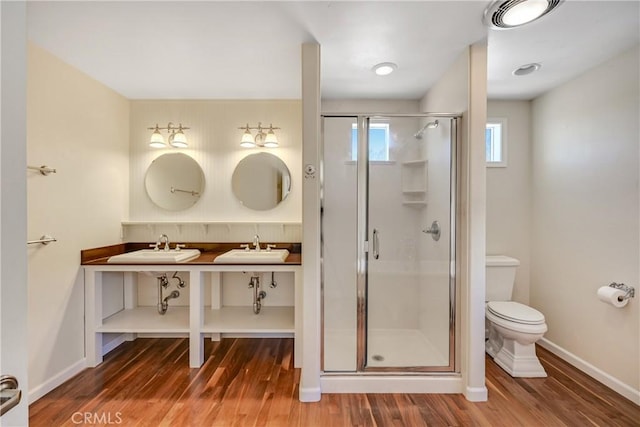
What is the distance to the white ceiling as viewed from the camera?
1.53m

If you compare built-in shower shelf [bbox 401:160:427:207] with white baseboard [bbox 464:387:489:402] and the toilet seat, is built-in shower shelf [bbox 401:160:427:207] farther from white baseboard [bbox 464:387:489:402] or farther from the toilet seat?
white baseboard [bbox 464:387:489:402]

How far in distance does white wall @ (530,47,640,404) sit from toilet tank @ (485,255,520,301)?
38 centimetres

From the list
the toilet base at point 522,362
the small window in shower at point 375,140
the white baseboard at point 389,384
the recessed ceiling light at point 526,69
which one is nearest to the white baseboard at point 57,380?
the white baseboard at point 389,384

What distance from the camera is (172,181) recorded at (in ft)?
9.30

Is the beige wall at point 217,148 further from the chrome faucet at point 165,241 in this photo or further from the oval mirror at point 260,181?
the chrome faucet at point 165,241

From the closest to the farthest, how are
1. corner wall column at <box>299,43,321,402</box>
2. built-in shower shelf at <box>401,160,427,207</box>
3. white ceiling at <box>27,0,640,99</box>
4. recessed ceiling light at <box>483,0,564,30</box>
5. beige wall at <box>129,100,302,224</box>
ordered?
recessed ceiling light at <box>483,0,564,30</box> → white ceiling at <box>27,0,640,99</box> → corner wall column at <box>299,43,321,402</box> → built-in shower shelf at <box>401,160,427,207</box> → beige wall at <box>129,100,302,224</box>

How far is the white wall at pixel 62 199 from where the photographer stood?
186cm

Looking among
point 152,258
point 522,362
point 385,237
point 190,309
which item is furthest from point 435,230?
point 152,258

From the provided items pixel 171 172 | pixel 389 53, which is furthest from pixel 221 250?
pixel 389 53

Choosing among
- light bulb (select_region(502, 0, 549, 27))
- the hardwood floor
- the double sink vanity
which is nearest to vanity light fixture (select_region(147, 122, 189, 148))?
the double sink vanity

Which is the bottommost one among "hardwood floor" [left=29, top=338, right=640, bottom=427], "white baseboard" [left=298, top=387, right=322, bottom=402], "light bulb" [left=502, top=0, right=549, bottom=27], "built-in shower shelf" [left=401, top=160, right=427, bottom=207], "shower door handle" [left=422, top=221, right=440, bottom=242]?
"hardwood floor" [left=29, top=338, right=640, bottom=427]

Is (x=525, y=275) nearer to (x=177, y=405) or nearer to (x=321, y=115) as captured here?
(x=321, y=115)

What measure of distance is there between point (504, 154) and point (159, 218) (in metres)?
3.46

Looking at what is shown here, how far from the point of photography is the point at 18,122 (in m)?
0.55
